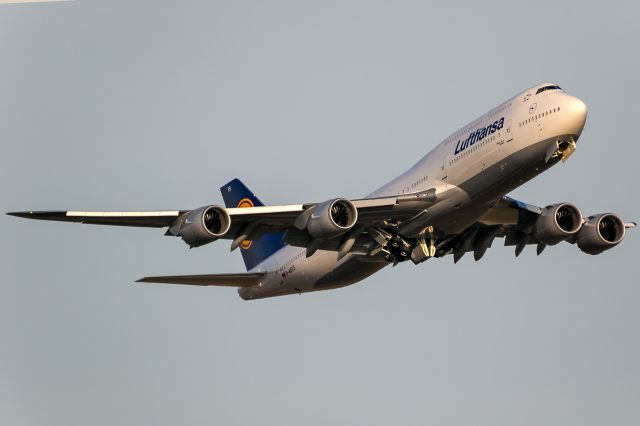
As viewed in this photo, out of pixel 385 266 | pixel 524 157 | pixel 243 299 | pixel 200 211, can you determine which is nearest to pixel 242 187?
pixel 243 299

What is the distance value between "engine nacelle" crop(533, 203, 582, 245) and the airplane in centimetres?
4

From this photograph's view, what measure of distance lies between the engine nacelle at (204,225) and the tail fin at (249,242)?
1150 cm

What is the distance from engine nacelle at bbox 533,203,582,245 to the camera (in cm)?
5638

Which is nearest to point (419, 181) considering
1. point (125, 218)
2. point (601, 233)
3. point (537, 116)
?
point (537, 116)

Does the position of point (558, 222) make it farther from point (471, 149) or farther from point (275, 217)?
point (275, 217)

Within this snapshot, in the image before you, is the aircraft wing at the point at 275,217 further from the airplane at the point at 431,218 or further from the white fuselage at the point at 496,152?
the white fuselage at the point at 496,152

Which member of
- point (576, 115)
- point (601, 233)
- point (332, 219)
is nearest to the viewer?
point (576, 115)

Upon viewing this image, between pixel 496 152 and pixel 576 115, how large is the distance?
11.1 feet

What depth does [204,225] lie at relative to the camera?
161 feet

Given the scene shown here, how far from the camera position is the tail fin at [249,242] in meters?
62.8

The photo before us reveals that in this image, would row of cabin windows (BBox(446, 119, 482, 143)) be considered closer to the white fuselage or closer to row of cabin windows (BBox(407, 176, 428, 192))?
the white fuselage

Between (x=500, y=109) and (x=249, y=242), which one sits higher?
(x=500, y=109)

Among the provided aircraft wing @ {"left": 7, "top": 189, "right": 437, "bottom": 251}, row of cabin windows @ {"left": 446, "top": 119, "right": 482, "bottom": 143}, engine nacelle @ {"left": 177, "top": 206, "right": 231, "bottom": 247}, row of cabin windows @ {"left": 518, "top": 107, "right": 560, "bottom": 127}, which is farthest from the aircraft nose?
engine nacelle @ {"left": 177, "top": 206, "right": 231, "bottom": 247}

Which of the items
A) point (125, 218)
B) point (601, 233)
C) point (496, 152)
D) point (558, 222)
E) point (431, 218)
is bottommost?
point (601, 233)
